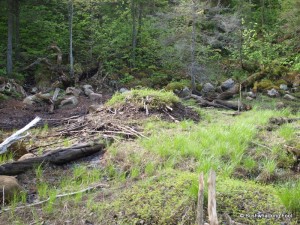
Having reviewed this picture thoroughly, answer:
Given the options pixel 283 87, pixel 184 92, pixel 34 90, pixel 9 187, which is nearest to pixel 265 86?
pixel 283 87

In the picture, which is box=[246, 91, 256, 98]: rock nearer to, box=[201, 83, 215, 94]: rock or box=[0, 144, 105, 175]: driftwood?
box=[201, 83, 215, 94]: rock

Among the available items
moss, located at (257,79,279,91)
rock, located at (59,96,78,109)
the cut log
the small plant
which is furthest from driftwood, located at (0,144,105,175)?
moss, located at (257,79,279,91)

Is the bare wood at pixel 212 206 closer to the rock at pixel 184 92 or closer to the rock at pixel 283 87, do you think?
the rock at pixel 184 92

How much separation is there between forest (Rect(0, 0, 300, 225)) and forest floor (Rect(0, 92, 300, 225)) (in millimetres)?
16

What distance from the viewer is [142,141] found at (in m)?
5.59

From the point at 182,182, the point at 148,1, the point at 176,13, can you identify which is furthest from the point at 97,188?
the point at 148,1

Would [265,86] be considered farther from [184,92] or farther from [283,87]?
[184,92]

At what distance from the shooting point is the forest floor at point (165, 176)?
3.42 metres

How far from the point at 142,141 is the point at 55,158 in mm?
1459

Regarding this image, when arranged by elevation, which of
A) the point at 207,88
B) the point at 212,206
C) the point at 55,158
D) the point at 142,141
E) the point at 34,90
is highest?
the point at 212,206

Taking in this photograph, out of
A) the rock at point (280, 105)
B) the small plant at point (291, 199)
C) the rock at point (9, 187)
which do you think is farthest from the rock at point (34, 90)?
the small plant at point (291, 199)

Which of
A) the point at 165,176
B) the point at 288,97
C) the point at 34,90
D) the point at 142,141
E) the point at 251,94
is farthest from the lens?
the point at 34,90

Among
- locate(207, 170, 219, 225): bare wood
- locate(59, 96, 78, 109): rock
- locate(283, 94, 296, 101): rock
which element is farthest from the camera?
locate(283, 94, 296, 101): rock

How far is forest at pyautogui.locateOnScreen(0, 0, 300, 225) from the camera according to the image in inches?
139
